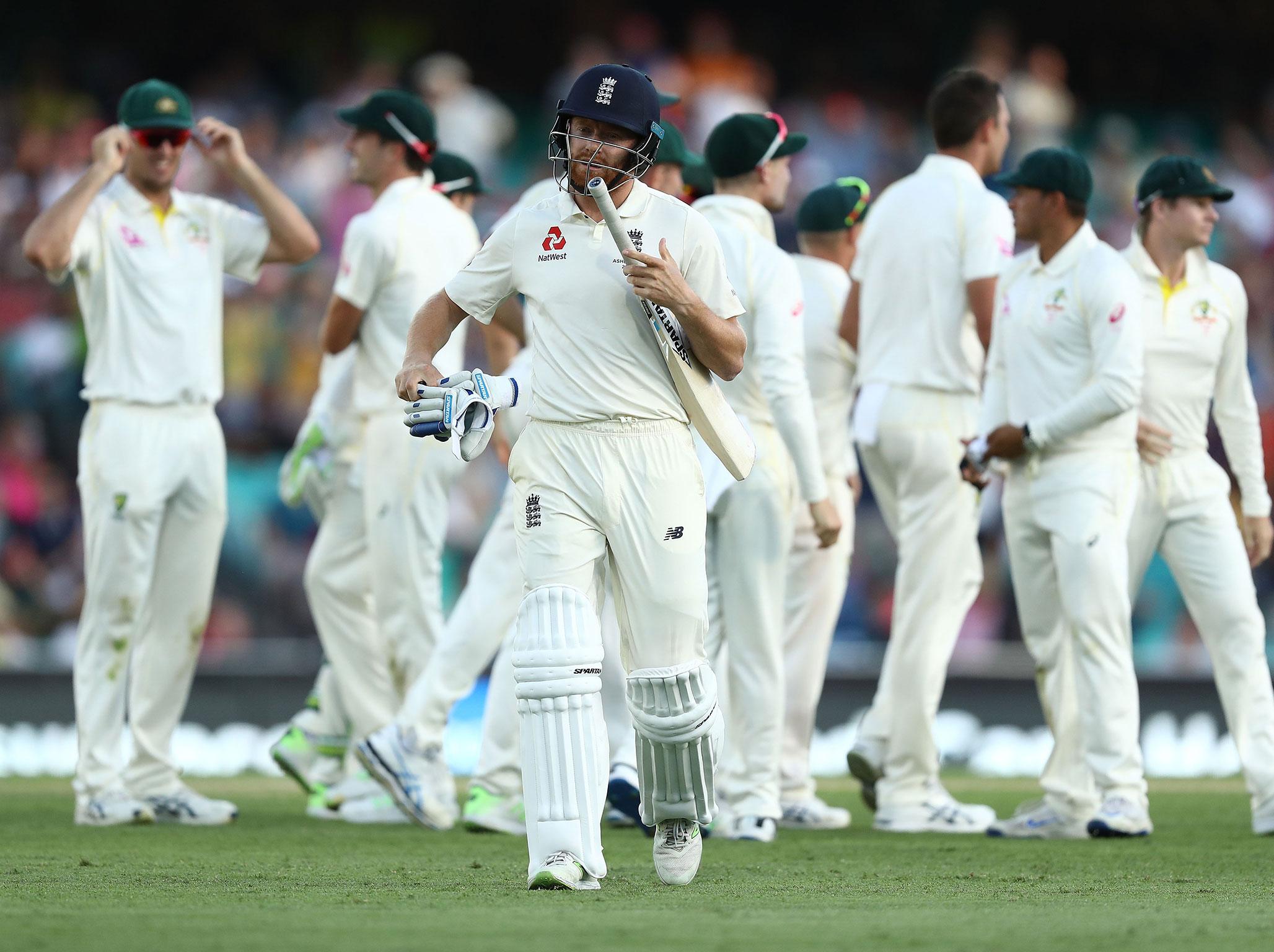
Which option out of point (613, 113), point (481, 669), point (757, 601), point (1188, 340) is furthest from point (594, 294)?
point (1188, 340)

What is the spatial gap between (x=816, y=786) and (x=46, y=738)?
4459 mm

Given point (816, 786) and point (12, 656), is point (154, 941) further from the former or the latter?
point (12, 656)

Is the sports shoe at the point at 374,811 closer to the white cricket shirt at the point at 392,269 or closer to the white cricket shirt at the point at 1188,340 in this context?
the white cricket shirt at the point at 392,269

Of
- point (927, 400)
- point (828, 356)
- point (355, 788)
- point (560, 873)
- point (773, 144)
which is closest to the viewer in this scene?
point (560, 873)

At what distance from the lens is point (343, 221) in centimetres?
1565

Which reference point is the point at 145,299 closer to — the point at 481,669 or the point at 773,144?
the point at 481,669

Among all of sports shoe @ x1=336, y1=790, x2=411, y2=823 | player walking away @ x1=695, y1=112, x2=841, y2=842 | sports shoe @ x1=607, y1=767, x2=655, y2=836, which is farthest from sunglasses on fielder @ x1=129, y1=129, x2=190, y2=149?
sports shoe @ x1=607, y1=767, x2=655, y2=836

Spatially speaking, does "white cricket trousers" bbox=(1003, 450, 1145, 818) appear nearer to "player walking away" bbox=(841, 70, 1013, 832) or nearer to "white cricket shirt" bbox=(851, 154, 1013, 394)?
"player walking away" bbox=(841, 70, 1013, 832)

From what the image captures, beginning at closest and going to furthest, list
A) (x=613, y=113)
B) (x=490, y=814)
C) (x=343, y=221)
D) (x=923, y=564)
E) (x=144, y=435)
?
(x=613, y=113) < (x=490, y=814) < (x=144, y=435) < (x=923, y=564) < (x=343, y=221)

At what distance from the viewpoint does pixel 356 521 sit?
8.20 m

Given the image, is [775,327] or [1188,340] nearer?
[775,327]

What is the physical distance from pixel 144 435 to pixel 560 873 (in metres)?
3.22

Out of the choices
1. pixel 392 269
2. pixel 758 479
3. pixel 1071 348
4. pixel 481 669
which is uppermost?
pixel 392 269

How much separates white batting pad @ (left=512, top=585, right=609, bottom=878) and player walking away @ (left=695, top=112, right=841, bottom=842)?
196cm
